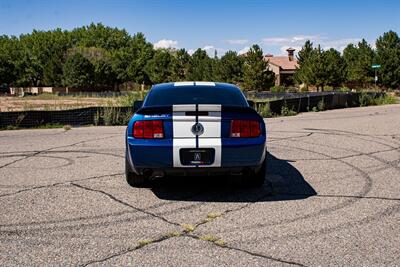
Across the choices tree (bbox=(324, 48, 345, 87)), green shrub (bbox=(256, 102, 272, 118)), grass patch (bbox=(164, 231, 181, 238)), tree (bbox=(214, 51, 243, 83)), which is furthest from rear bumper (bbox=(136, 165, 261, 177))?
tree (bbox=(214, 51, 243, 83))

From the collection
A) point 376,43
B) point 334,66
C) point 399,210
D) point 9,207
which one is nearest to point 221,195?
point 399,210

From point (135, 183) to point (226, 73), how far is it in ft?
211

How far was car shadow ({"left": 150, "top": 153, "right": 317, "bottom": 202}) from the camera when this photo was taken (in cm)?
541

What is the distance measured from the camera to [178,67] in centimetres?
8000

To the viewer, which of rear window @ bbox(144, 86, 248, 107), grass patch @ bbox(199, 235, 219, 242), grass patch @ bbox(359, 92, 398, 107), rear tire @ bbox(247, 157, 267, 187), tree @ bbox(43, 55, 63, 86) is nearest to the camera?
grass patch @ bbox(199, 235, 219, 242)

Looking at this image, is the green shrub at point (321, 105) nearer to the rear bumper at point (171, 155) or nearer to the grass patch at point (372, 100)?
the grass patch at point (372, 100)

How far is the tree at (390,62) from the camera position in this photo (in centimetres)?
5610

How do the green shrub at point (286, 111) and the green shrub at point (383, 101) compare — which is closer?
the green shrub at point (286, 111)

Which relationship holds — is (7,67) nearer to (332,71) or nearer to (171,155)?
(332,71)

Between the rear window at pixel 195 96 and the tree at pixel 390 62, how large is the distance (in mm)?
55503

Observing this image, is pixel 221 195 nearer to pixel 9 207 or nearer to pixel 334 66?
pixel 9 207

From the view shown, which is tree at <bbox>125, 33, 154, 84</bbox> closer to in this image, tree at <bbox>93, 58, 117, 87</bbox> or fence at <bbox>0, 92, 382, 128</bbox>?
tree at <bbox>93, 58, 117, 87</bbox>

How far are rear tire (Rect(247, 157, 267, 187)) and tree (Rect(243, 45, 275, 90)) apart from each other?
2238 inches

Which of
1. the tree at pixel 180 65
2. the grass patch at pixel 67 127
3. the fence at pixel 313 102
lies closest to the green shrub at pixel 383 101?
the fence at pixel 313 102
